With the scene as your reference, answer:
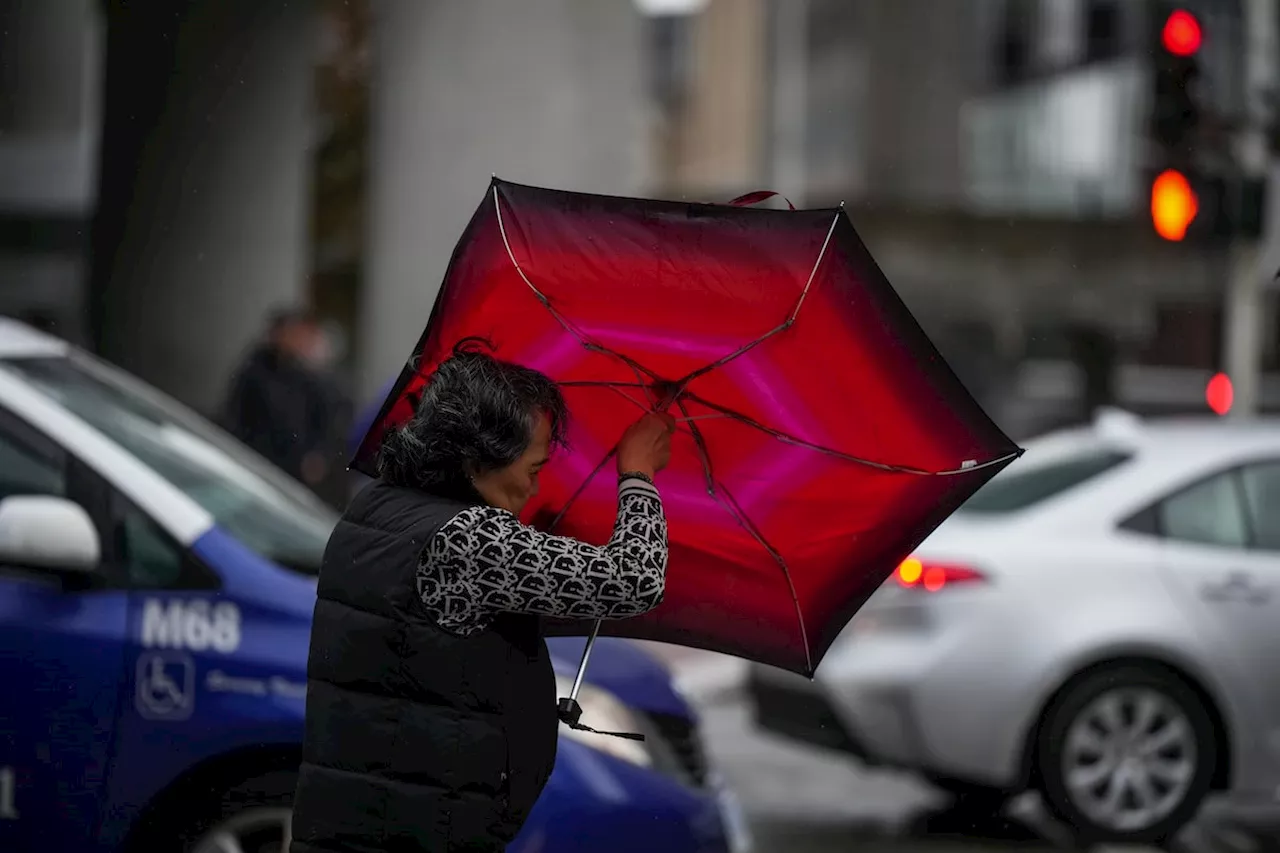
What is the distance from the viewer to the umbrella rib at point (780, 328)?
3004mm

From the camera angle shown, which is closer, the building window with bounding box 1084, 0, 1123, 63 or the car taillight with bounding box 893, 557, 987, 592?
the car taillight with bounding box 893, 557, 987, 592

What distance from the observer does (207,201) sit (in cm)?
1184

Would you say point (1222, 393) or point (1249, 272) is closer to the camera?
point (1222, 393)

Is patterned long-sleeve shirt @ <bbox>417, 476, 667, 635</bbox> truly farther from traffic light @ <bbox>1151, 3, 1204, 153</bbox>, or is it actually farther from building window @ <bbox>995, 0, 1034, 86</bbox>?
building window @ <bbox>995, 0, 1034, 86</bbox>

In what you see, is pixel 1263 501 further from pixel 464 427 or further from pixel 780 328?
pixel 464 427

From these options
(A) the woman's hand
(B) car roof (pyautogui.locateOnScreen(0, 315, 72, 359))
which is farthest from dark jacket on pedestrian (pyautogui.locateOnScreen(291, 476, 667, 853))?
(B) car roof (pyautogui.locateOnScreen(0, 315, 72, 359))

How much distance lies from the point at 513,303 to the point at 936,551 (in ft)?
12.7

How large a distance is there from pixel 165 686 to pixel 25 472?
69 centimetres

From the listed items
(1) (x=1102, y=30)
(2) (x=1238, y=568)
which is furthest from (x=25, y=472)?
(1) (x=1102, y=30)

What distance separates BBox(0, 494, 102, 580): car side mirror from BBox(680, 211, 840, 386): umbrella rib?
1.75 meters

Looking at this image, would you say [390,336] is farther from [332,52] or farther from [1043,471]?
[1043,471]

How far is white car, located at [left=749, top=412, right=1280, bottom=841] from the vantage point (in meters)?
6.55

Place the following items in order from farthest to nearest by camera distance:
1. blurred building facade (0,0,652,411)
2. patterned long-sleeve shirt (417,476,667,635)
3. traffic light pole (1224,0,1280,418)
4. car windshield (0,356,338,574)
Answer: blurred building facade (0,0,652,411), traffic light pole (1224,0,1280,418), car windshield (0,356,338,574), patterned long-sleeve shirt (417,476,667,635)

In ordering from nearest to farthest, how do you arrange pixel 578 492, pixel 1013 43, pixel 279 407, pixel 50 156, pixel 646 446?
pixel 646 446 → pixel 578 492 → pixel 279 407 → pixel 50 156 → pixel 1013 43
